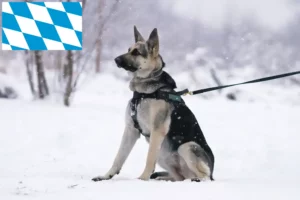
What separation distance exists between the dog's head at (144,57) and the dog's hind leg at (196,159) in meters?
0.72

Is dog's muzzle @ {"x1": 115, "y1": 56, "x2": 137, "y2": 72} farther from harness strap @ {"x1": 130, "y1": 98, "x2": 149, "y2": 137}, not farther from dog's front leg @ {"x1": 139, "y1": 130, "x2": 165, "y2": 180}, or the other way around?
dog's front leg @ {"x1": 139, "y1": 130, "x2": 165, "y2": 180}

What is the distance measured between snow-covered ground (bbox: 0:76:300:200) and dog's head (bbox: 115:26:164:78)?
3.03 ft

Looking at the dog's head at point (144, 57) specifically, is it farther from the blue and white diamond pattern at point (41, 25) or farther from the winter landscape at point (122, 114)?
the blue and white diamond pattern at point (41, 25)

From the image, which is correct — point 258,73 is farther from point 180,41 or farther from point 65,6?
point 65,6

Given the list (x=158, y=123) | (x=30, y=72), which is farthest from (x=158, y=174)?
(x=30, y=72)

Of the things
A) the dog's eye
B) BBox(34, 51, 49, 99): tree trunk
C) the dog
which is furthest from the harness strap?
BBox(34, 51, 49, 99): tree trunk

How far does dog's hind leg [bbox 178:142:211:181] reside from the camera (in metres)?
3.31

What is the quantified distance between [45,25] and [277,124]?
5.51 metres

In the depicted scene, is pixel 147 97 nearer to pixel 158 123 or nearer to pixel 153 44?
pixel 158 123

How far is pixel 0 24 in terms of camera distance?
27.3ft

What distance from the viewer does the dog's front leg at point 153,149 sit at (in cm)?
330

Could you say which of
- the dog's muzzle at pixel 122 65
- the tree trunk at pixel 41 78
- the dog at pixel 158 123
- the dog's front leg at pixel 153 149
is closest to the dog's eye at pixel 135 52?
the dog at pixel 158 123

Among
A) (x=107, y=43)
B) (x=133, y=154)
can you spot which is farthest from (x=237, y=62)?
(x=133, y=154)

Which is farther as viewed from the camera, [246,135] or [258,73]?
[258,73]
